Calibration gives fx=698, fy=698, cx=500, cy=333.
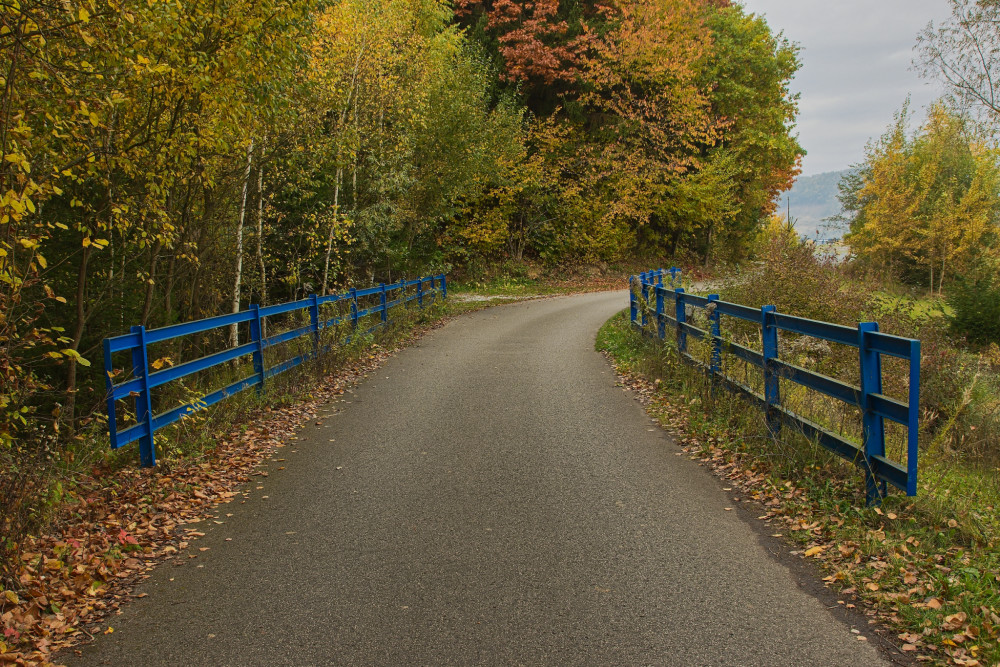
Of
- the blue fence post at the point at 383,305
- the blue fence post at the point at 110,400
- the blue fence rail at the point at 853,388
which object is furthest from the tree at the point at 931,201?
the blue fence post at the point at 110,400

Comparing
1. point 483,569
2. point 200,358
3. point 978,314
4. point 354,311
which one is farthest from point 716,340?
point 978,314

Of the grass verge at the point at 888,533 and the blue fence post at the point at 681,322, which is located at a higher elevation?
the blue fence post at the point at 681,322

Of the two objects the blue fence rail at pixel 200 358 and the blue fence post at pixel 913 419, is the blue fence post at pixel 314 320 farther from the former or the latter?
the blue fence post at pixel 913 419

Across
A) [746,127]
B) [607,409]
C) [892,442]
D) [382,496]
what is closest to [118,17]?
[382,496]

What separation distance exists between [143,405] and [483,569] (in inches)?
144

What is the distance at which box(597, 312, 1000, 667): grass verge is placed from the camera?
354 cm

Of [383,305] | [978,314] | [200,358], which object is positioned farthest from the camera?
[978,314]

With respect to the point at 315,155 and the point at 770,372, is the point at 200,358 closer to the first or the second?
the point at 315,155

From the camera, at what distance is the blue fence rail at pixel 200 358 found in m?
5.94

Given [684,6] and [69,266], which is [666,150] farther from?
[69,266]

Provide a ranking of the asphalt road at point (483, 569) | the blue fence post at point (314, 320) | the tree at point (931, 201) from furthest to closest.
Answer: the tree at point (931, 201) < the blue fence post at point (314, 320) < the asphalt road at point (483, 569)

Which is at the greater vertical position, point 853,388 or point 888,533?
point 853,388

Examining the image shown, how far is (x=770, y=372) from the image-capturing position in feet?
21.6

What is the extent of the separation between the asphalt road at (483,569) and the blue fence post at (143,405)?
42.5 inches
